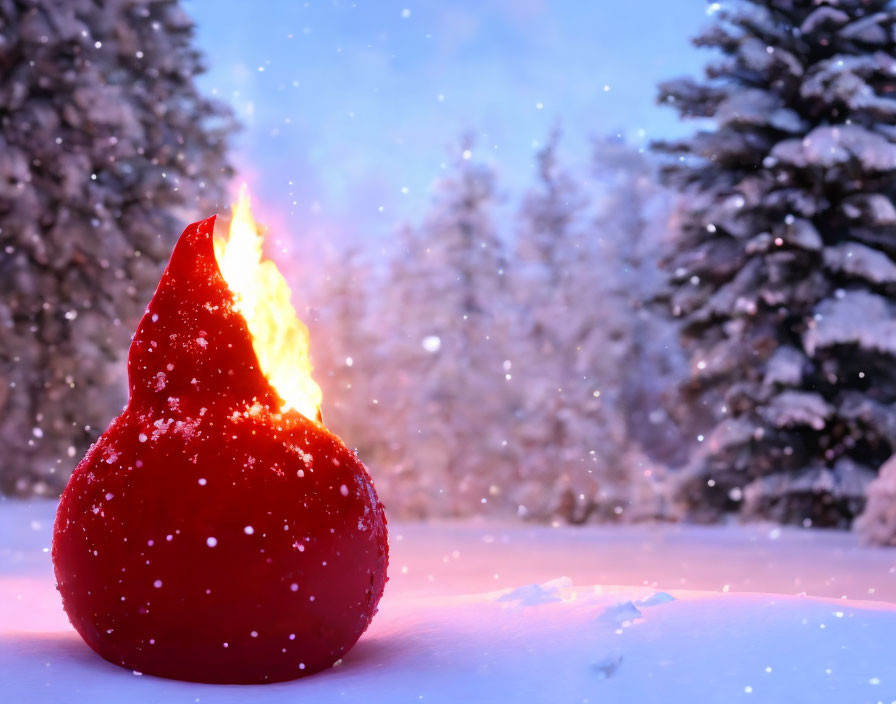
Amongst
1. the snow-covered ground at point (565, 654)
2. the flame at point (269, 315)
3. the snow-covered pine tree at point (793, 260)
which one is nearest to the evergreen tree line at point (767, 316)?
the snow-covered pine tree at point (793, 260)

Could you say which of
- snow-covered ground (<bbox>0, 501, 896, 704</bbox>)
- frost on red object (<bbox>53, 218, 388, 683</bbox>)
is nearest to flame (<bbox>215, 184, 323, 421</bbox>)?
frost on red object (<bbox>53, 218, 388, 683</bbox>)

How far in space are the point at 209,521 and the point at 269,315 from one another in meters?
0.89

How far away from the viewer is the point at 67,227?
40.9ft

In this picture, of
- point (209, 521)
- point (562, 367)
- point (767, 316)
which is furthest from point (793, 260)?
point (209, 521)

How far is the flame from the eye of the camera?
362cm

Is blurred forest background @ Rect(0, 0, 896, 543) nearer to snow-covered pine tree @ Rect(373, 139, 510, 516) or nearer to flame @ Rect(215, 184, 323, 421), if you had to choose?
snow-covered pine tree @ Rect(373, 139, 510, 516)

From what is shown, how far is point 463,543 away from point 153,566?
20.4ft

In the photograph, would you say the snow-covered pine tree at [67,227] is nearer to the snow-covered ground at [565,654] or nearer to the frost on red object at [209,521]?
the snow-covered ground at [565,654]

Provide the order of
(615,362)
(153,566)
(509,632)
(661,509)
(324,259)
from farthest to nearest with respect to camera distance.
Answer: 1. (324,259)
2. (615,362)
3. (661,509)
4. (509,632)
5. (153,566)

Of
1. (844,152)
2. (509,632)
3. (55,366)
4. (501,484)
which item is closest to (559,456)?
(501,484)

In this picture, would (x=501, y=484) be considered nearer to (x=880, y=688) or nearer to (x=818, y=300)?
(x=818, y=300)

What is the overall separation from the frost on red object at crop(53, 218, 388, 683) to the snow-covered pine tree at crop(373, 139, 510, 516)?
1211 cm

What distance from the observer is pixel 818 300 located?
11.3 metres

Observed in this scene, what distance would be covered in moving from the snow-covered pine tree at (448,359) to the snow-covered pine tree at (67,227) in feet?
17.6
